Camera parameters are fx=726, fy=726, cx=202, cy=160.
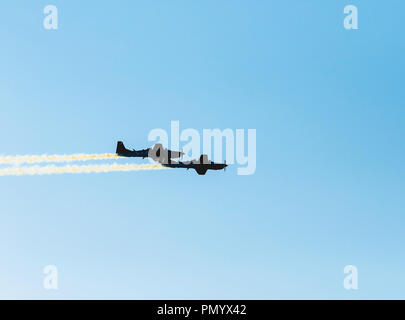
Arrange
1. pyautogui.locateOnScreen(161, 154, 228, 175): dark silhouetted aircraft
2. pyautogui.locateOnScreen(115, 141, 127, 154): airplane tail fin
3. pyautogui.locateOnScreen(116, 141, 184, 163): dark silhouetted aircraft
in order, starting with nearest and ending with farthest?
pyautogui.locateOnScreen(116, 141, 184, 163): dark silhouetted aircraft, pyautogui.locateOnScreen(115, 141, 127, 154): airplane tail fin, pyautogui.locateOnScreen(161, 154, 228, 175): dark silhouetted aircraft

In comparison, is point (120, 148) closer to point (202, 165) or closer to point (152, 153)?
point (152, 153)

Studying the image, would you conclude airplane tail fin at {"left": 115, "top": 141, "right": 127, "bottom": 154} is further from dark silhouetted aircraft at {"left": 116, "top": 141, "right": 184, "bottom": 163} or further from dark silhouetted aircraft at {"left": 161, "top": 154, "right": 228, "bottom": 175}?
dark silhouetted aircraft at {"left": 161, "top": 154, "right": 228, "bottom": 175}

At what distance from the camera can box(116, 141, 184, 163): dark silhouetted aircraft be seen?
12962 centimetres

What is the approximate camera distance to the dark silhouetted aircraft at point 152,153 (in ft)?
425

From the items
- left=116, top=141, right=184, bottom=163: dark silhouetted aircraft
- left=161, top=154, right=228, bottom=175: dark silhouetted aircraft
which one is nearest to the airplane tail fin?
left=116, top=141, right=184, bottom=163: dark silhouetted aircraft

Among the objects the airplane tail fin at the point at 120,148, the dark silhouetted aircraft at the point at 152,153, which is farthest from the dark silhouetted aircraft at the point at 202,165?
the airplane tail fin at the point at 120,148

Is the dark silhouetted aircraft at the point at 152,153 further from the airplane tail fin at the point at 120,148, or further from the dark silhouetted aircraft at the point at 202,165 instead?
the dark silhouetted aircraft at the point at 202,165

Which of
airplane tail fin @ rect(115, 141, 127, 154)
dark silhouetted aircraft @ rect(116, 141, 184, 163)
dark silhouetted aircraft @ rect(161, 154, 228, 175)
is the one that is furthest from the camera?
dark silhouetted aircraft @ rect(161, 154, 228, 175)

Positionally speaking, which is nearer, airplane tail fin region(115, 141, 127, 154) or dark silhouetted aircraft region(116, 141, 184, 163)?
dark silhouetted aircraft region(116, 141, 184, 163)

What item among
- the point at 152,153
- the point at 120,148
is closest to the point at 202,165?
the point at 152,153
